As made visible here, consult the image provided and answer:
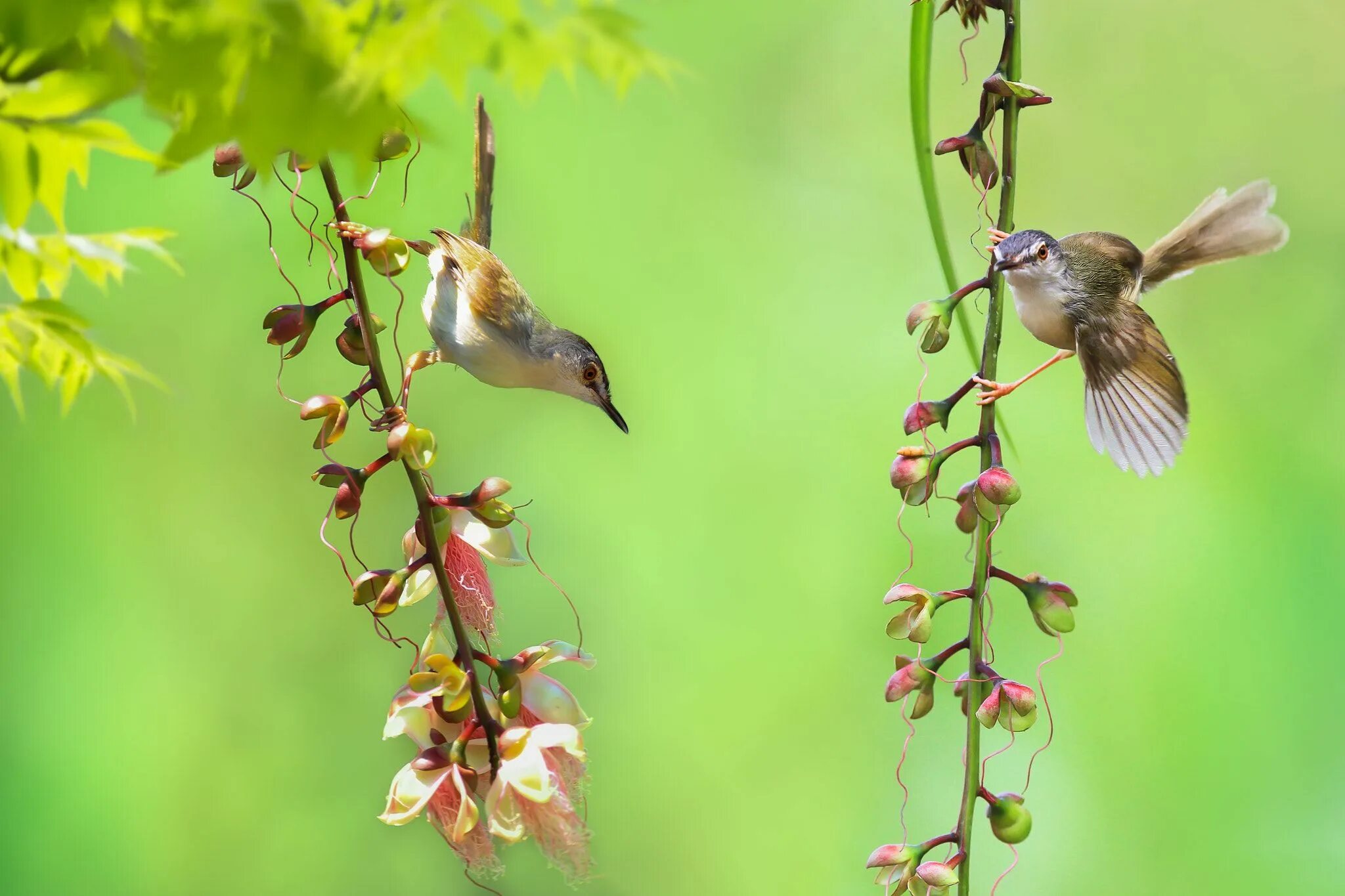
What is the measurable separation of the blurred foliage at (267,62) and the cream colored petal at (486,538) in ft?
0.67

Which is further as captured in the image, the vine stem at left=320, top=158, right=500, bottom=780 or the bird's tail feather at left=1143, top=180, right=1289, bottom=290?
the bird's tail feather at left=1143, top=180, right=1289, bottom=290

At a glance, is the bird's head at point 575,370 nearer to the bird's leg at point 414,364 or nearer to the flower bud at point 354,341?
the bird's leg at point 414,364

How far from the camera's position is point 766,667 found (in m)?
1.46

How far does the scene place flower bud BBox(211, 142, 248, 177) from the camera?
495 millimetres

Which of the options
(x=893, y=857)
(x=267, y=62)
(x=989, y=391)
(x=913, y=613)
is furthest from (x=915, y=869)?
(x=267, y=62)

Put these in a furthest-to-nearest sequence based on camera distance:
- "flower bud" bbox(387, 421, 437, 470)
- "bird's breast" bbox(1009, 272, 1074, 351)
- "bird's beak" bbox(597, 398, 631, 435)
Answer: "bird's beak" bbox(597, 398, 631, 435) < "bird's breast" bbox(1009, 272, 1074, 351) < "flower bud" bbox(387, 421, 437, 470)

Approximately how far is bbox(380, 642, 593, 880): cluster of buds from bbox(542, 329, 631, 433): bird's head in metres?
0.17

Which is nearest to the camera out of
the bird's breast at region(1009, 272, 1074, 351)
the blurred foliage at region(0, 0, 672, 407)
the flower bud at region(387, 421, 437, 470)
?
the blurred foliage at region(0, 0, 672, 407)

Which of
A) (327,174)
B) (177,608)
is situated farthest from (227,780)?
(327,174)

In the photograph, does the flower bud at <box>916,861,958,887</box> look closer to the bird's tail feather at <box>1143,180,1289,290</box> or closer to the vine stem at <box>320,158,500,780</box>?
the vine stem at <box>320,158,500,780</box>

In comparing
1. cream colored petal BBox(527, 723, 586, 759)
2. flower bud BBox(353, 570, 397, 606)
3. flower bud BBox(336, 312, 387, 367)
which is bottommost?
cream colored petal BBox(527, 723, 586, 759)

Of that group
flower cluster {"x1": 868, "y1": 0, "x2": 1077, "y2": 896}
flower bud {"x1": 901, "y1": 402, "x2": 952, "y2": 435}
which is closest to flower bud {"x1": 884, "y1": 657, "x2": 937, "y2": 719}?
flower cluster {"x1": 868, "y1": 0, "x2": 1077, "y2": 896}

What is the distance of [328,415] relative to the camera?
1.67 feet

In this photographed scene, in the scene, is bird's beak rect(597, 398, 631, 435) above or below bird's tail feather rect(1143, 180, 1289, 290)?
below
